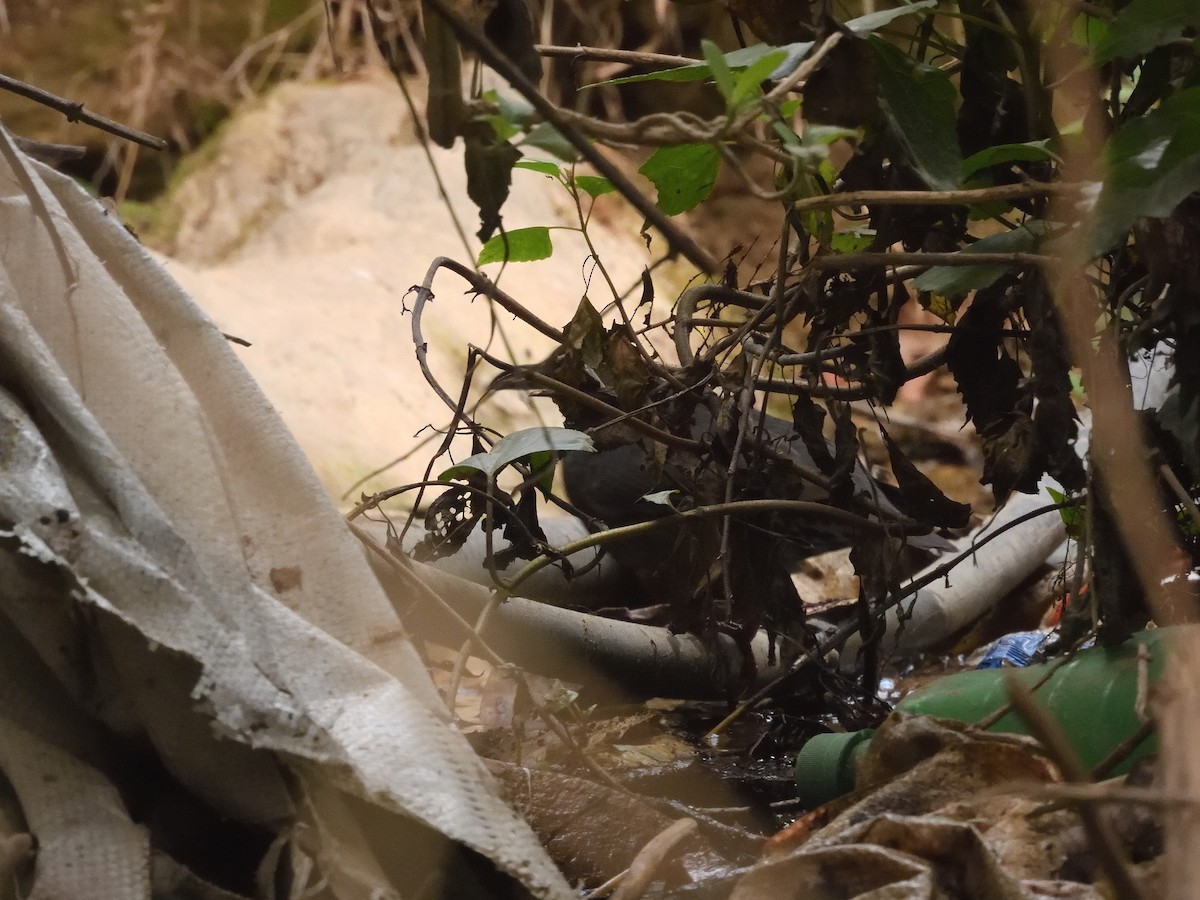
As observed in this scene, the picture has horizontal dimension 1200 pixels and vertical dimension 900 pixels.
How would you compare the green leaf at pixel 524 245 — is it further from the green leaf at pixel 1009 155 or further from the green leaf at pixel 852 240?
the green leaf at pixel 1009 155

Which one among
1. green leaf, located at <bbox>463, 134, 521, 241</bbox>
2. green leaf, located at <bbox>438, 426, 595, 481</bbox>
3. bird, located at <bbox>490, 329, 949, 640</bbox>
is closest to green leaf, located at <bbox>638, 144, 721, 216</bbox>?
bird, located at <bbox>490, 329, 949, 640</bbox>

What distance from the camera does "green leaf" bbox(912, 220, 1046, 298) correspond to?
1074mm

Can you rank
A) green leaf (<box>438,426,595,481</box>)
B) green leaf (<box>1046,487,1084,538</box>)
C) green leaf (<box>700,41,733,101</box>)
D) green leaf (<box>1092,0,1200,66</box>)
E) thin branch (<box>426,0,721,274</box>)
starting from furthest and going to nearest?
1. green leaf (<box>1046,487,1084,538</box>)
2. green leaf (<box>438,426,595,481</box>)
3. green leaf (<box>1092,0,1200,66</box>)
4. green leaf (<box>700,41,733,101</box>)
5. thin branch (<box>426,0,721,274</box>)

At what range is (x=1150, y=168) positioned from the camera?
86 centimetres

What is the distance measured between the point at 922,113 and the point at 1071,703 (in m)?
0.53

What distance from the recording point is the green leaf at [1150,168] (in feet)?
2.76

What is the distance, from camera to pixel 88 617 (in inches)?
33.5

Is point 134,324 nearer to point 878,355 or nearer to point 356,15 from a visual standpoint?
point 878,355

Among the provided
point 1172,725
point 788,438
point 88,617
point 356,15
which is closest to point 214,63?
point 356,15

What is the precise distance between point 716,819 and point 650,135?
77 cm

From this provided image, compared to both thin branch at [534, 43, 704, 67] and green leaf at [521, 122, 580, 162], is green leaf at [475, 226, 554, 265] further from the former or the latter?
green leaf at [521, 122, 580, 162]

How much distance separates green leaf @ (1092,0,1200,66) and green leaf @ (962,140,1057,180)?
0.15 metres

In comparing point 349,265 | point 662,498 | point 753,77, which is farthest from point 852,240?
point 349,265

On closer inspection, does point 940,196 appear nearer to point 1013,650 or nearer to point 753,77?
point 753,77
